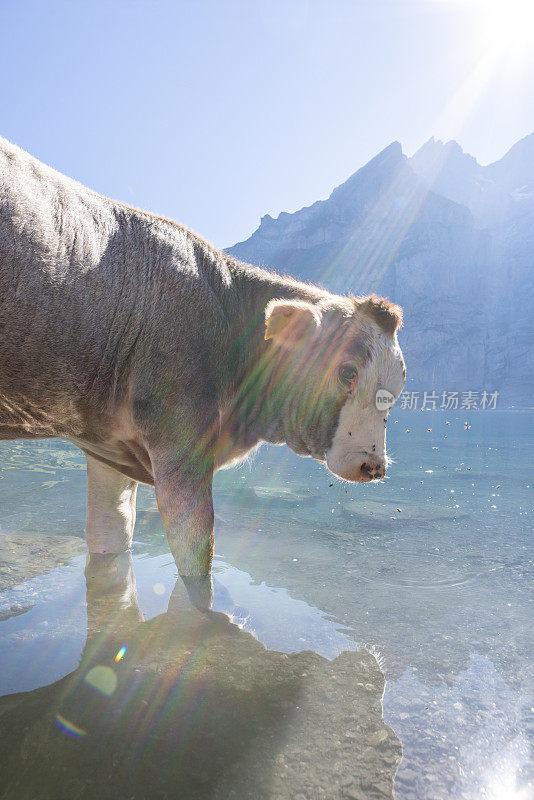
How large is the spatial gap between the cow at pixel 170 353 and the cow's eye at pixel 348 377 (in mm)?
11

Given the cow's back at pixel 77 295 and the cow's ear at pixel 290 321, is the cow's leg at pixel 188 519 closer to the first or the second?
the cow's back at pixel 77 295

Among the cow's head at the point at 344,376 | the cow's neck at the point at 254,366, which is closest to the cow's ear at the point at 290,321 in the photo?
the cow's head at the point at 344,376

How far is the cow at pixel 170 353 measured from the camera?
12.0ft

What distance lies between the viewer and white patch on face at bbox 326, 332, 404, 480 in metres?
4.82

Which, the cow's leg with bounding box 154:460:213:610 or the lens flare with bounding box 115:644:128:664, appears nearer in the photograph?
the lens flare with bounding box 115:644:128:664

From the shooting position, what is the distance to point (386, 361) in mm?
4883

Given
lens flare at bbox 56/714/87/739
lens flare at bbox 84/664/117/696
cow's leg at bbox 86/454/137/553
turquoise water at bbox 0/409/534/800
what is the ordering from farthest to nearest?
cow's leg at bbox 86/454/137/553 → lens flare at bbox 84/664/117/696 → turquoise water at bbox 0/409/534/800 → lens flare at bbox 56/714/87/739

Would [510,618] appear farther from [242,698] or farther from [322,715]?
[242,698]

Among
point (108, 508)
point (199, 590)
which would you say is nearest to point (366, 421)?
point (199, 590)

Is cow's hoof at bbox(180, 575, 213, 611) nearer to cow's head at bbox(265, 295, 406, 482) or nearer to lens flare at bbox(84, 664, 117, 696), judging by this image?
lens flare at bbox(84, 664, 117, 696)

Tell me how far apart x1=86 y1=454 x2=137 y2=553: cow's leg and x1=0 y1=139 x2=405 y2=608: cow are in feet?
0.96

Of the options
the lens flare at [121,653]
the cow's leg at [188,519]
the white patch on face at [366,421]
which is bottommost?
the lens flare at [121,653]

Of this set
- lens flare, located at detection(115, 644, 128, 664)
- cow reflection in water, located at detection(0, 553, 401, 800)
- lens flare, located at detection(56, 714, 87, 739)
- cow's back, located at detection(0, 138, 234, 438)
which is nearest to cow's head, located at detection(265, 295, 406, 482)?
cow's back, located at detection(0, 138, 234, 438)

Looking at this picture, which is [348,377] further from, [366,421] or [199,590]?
[199,590]
